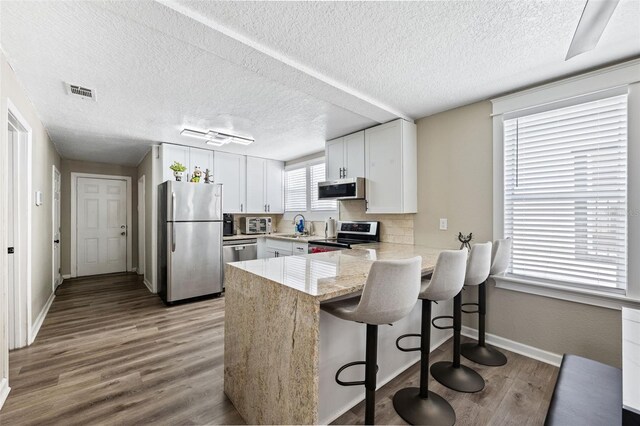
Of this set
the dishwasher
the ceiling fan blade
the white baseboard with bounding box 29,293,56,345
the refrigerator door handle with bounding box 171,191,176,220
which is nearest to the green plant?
the refrigerator door handle with bounding box 171,191,176,220

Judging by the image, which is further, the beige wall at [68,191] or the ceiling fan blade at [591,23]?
the beige wall at [68,191]

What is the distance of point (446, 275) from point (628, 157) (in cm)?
164

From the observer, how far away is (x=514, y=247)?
8.55 feet

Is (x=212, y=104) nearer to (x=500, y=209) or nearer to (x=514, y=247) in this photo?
(x=500, y=209)

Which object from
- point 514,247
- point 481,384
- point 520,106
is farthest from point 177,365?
point 520,106

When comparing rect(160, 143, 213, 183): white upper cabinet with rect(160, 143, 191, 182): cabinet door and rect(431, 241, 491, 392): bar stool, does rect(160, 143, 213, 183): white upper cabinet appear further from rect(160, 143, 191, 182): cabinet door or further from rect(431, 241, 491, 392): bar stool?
rect(431, 241, 491, 392): bar stool

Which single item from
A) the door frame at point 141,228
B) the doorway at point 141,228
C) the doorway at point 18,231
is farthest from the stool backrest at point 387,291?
the doorway at point 141,228

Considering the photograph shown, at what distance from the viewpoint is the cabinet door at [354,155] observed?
368cm

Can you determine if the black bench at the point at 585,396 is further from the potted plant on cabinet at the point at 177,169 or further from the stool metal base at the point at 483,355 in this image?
the potted plant on cabinet at the point at 177,169

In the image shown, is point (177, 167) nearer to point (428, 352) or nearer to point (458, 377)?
point (428, 352)

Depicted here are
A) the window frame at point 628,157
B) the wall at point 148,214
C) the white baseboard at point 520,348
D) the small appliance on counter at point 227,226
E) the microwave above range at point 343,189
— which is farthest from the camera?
the small appliance on counter at point 227,226

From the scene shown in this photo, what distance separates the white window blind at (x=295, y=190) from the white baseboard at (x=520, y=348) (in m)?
3.35

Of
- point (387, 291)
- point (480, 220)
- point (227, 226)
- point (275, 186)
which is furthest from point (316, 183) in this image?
point (387, 291)

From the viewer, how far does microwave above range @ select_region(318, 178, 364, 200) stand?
3642 millimetres
